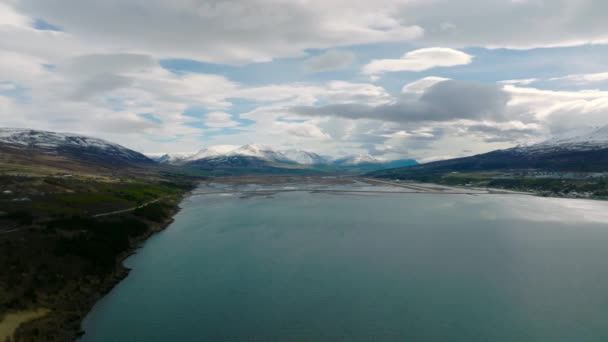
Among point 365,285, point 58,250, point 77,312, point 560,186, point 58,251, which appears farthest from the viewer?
point 560,186

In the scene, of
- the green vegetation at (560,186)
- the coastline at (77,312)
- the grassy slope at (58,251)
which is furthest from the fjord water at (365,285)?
the green vegetation at (560,186)

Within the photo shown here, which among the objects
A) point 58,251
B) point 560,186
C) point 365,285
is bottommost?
point 365,285

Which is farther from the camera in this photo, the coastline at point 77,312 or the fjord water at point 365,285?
the fjord water at point 365,285

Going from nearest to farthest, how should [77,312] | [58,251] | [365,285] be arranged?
[77,312]
[365,285]
[58,251]

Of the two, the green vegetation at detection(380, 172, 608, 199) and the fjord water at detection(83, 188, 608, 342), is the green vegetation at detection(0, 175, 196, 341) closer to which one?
the fjord water at detection(83, 188, 608, 342)

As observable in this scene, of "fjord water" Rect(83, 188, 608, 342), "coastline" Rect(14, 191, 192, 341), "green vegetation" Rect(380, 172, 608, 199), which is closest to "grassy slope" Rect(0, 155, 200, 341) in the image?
"coastline" Rect(14, 191, 192, 341)

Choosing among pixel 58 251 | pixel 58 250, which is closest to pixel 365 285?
pixel 58 251

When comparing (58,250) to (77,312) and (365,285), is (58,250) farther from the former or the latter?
(365,285)

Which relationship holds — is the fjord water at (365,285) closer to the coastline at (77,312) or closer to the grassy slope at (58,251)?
the coastline at (77,312)

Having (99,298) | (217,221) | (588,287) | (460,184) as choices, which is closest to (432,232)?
(588,287)
